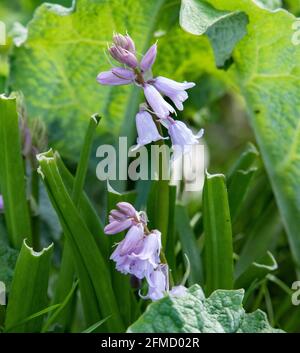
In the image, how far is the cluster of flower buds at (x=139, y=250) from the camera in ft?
2.24

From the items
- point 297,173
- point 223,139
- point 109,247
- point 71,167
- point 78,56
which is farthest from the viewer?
point 223,139

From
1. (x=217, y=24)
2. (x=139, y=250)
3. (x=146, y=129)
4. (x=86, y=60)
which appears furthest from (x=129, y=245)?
(x=86, y=60)

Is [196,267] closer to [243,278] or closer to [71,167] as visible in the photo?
[243,278]

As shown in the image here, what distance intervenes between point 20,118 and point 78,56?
0.25 m

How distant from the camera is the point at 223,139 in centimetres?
200

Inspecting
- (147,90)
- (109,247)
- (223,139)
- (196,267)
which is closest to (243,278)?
(196,267)

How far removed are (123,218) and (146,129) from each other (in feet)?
0.30

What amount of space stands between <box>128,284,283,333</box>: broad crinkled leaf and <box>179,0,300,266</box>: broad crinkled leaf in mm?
296

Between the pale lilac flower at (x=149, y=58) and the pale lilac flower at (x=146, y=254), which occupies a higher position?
the pale lilac flower at (x=149, y=58)

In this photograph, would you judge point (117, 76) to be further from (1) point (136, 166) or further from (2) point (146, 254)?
(1) point (136, 166)

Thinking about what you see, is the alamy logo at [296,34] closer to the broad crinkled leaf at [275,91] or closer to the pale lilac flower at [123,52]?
the broad crinkled leaf at [275,91]

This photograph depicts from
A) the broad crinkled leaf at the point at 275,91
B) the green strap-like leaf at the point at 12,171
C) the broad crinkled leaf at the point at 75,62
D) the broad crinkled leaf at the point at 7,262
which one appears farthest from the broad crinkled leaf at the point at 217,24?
the broad crinkled leaf at the point at 7,262

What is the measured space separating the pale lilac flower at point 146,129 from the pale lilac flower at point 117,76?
0.04m

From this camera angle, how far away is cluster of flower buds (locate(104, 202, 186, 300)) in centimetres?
68
